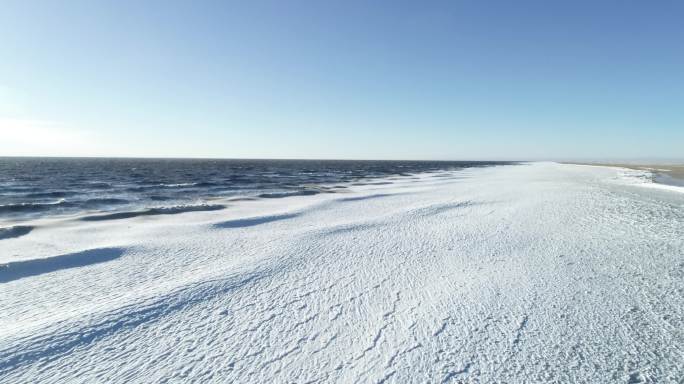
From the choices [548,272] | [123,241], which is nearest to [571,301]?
[548,272]

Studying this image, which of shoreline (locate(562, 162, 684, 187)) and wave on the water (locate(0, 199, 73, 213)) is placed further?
shoreline (locate(562, 162, 684, 187))

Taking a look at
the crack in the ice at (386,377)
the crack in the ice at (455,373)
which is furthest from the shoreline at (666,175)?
the crack in the ice at (386,377)

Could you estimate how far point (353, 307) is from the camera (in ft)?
19.1

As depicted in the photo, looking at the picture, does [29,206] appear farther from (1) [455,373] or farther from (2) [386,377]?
(1) [455,373]

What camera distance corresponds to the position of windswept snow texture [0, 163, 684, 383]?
4.21 m

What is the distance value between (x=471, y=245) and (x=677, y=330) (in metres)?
4.85

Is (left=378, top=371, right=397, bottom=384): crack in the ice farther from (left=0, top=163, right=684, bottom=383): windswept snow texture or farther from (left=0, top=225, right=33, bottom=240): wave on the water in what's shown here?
(left=0, top=225, right=33, bottom=240): wave on the water

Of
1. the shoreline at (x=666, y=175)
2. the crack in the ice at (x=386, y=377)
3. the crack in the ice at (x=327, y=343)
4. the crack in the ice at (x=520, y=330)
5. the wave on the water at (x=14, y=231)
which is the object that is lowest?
the wave on the water at (x=14, y=231)

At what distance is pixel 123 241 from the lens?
1128 centimetres

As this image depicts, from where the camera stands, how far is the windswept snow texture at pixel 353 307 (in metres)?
4.21

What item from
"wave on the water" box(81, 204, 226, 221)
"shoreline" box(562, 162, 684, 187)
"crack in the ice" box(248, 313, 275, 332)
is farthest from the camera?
"shoreline" box(562, 162, 684, 187)

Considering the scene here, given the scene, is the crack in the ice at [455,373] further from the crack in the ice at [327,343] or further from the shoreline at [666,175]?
the shoreline at [666,175]

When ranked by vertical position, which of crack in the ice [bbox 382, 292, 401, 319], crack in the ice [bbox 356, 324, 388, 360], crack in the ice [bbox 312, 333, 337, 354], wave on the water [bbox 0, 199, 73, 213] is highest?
crack in the ice [bbox 382, 292, 401, 319]

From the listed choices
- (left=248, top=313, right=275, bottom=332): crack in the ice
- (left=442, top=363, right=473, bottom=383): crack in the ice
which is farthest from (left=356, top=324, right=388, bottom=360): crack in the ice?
(left=248, top=313, right=275, bottom=332): crack in the ice
